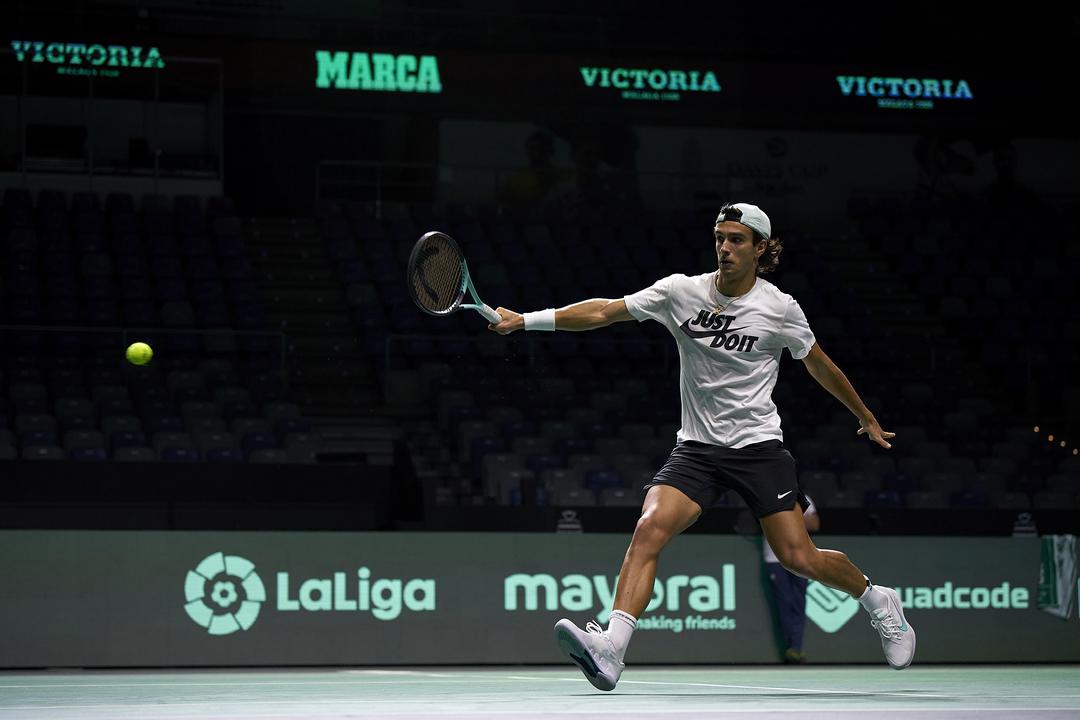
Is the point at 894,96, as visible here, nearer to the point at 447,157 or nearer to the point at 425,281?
the point at 447,157

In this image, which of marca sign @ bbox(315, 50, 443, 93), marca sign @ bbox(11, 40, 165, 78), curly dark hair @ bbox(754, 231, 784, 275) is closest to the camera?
curly dark hair @ bbox(754, 231, 784, 275)

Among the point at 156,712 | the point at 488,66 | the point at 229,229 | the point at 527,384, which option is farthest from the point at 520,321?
the point at 488,66

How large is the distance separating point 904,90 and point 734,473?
69.8 feet

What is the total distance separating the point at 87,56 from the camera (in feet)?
82.6

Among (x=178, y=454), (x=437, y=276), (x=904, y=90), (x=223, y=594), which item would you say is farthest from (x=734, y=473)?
(x=904, y=90)

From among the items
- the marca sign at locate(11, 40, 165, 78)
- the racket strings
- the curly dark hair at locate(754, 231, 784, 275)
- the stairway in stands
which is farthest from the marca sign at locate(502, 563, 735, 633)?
the marca sign at locate(11, 40, 165, 78)

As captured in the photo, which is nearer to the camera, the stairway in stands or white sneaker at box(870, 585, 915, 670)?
white sneaker at box(870, 585, 915, 670)

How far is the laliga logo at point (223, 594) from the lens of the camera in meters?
13.8

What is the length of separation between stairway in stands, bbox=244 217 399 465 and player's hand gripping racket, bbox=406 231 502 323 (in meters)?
11.0

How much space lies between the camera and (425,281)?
8000mm

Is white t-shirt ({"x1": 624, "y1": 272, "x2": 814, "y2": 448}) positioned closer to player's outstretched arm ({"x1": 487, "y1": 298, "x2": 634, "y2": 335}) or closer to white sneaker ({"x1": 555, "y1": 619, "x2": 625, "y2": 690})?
player's outstretched arm ({"x1": 487, "y1": 298, "x2": 634, "y2": 335})

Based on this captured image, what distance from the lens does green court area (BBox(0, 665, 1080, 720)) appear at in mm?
7328

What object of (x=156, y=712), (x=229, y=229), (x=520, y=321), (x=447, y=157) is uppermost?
(x=447, y=157)

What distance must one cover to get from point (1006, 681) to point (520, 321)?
528 cm
